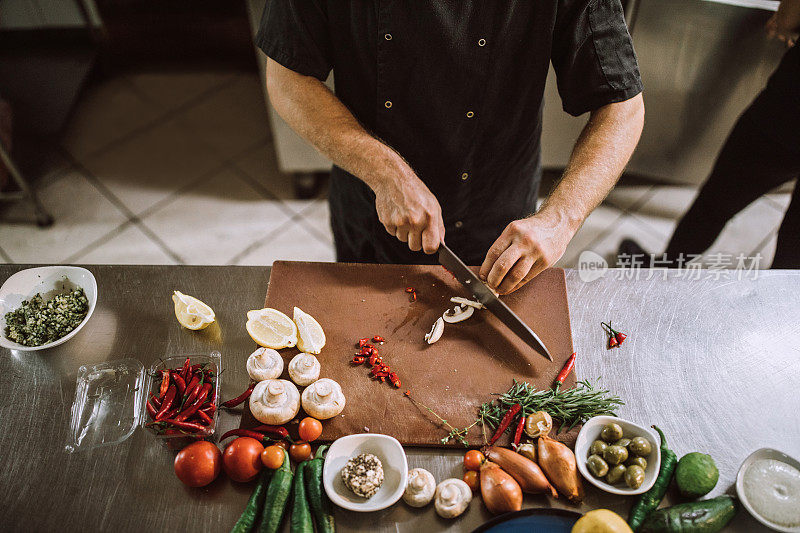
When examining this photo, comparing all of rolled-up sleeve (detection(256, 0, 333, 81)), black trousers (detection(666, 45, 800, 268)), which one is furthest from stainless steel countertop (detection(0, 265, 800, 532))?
black trousers (detection(666, 45, 800, 268))

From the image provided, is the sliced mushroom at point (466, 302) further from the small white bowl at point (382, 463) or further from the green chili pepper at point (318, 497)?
the green chili pepper at point (318, 497)

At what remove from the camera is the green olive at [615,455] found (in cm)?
113

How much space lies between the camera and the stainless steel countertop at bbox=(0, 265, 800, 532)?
1.14 meters

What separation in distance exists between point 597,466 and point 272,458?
26.4 inches

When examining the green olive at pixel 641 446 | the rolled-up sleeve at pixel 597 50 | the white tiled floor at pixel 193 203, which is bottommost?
the white tiled floor at pixel 193 203

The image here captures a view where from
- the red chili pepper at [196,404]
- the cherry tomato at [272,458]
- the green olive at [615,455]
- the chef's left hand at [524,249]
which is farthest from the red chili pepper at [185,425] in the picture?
the green olive at [615,455]

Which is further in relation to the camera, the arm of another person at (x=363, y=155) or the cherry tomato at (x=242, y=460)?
the arm of another person at (x=363, y=155)

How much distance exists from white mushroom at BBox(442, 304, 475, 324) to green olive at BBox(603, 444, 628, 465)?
0.45 meters

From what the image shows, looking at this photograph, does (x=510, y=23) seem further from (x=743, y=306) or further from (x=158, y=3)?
(x=158, y=3)

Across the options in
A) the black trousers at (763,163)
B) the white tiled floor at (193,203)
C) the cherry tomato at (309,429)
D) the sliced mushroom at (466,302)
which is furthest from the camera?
the white tiled floor at (193,203)

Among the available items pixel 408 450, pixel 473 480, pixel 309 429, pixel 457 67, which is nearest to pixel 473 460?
pixel 473 480

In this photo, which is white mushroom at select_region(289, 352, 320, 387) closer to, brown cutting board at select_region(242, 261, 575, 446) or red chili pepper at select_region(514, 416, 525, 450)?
brown cutting board at select_region(242, 261, 575, 446)

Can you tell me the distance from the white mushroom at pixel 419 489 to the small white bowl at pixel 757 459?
0.63m

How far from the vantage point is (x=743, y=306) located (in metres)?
1.47
